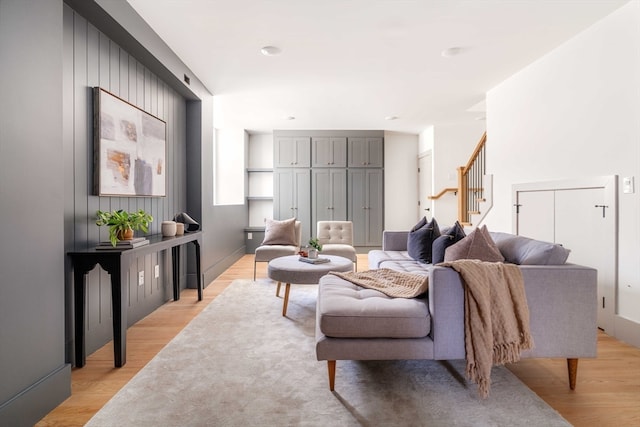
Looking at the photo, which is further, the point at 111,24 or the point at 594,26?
the point at 594,26

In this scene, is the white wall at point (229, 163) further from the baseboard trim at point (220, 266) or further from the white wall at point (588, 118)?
the white wall at point (588, 118)

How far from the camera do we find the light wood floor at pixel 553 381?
5.60 feet

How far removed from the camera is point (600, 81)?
2.83m

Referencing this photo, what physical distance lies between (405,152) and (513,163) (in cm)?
342

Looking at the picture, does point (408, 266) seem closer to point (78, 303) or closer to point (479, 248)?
point (479, 248)

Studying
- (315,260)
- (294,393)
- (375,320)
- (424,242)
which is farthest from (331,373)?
(424,242)

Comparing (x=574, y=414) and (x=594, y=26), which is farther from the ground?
(x=594, y=26)

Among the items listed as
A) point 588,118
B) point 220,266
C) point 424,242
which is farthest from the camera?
point 220,266

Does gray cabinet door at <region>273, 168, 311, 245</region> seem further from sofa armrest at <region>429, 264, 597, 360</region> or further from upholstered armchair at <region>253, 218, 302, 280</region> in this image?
sofa armrest at <region>429, 264, 597, 360</region>

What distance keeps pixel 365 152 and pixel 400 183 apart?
1.08 metres

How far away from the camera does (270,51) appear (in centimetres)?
328

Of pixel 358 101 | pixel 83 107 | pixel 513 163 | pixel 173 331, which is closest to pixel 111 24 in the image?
pixel 83 107

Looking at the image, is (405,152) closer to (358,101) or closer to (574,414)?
(358,101)

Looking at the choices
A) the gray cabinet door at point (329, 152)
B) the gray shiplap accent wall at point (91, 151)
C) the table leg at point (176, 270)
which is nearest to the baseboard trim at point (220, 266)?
the table leg at point (176, 270)
